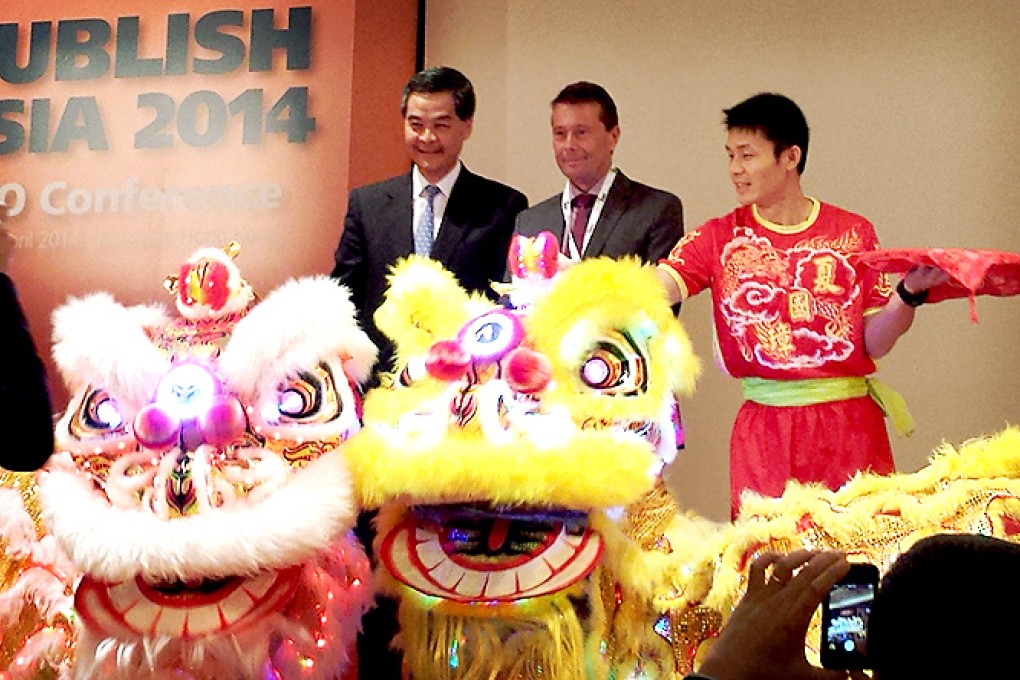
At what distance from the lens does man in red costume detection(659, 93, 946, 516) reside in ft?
7.77

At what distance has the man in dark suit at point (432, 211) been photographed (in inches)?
113

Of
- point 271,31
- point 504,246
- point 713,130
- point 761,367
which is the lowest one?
point 761,367

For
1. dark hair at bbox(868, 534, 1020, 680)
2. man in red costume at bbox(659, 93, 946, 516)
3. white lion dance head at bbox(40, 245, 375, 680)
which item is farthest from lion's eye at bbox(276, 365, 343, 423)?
dark hair at bbox(868, 534, 1020, 680)

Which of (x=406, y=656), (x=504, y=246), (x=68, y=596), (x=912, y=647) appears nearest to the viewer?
(x=912, y=647)

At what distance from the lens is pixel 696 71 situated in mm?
3512

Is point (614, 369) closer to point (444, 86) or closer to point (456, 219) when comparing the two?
point (456, 219)

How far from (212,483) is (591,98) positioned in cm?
129

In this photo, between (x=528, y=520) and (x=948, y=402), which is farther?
(x=948, y=402)

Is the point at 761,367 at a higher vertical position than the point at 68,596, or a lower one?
higher

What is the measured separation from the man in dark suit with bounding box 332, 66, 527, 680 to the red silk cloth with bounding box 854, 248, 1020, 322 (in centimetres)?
96

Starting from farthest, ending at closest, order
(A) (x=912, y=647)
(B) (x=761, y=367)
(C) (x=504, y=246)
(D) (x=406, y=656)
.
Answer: (C) (x=504, y=246), (B) (x=761, y=367), (D) (x=406, y=656), (A) (x=912, y=647)

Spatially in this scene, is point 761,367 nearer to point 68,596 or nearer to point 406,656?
point 406,656

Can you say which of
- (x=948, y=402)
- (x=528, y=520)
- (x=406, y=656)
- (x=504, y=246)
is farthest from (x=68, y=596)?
(x=948, y=402)

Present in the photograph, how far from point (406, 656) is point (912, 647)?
1331 mm
